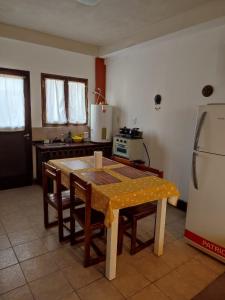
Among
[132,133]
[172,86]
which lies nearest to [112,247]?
[132,133]

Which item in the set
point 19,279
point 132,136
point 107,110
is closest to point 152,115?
point 132,136

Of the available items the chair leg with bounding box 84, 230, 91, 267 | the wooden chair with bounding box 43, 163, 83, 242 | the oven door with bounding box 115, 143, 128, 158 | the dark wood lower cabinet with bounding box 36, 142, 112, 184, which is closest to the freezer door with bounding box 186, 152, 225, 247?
the chair leg with bounding box 84, 230, 91, 267

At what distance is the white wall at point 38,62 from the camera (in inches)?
146

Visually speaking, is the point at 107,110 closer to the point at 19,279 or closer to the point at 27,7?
the point at 27,7

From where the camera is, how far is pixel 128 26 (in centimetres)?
342

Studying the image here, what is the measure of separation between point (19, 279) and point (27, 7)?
125 inches

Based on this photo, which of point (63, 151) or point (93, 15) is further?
point (63, 151)

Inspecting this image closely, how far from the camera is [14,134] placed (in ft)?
12.9

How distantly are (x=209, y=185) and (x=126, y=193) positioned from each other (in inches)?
37.7

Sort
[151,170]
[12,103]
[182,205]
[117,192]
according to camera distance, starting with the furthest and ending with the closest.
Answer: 1. [12,103]
2. [182,205]
3. [151,170]
4. [117,192]

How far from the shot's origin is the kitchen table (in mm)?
1806

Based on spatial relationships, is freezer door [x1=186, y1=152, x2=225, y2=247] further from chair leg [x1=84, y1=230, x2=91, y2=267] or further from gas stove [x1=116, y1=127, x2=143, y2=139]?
gas stove [x1=116, y1=127, x2=143, y2=139]

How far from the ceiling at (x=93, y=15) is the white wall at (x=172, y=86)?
0.35 metres

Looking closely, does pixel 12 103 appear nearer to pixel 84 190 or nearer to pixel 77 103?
pixel 77 103
